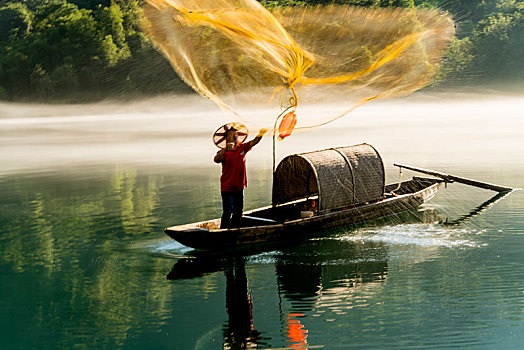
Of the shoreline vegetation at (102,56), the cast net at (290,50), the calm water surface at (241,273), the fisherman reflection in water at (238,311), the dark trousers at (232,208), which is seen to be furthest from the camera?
the shoreline vegetation at (102,56)

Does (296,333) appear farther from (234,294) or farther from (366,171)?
(366,171)

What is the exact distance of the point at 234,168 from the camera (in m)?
10.7

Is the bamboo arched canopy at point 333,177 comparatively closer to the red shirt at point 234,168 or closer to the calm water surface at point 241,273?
the calm water surface at point 241,273

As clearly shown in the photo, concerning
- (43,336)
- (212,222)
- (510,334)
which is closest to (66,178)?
(212,222)

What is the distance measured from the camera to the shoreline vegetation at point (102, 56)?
5562 cm

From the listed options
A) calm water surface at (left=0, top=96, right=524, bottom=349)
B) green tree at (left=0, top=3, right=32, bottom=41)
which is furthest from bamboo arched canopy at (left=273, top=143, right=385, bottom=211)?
green tree at (left=0, top=3, right=32, bottom=41)

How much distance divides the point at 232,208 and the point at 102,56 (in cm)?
4824

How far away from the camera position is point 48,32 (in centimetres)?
5738

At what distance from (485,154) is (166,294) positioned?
607 inches

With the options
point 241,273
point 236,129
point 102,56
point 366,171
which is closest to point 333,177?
point 366,171

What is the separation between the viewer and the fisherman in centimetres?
1054

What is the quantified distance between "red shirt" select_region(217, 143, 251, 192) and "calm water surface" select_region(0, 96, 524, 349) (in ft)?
3.36

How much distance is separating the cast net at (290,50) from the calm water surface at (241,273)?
2241 mm

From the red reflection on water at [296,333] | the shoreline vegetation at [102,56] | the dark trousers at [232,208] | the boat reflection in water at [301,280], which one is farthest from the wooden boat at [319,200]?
the shoreline vegetation at [102,56]
